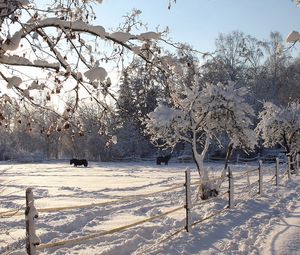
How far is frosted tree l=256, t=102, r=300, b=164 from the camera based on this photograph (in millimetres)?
29812

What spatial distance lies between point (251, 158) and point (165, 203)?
125 feet

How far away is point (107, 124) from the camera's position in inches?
250

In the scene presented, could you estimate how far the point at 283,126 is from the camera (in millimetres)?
29953

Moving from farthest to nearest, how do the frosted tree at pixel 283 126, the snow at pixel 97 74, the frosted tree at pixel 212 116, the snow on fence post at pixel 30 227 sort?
the frosted tree at pixel 283 126 → the frosted tree at pixel 212 116 → the snow on fence post at pixel 30 227 → the snow at pixel 97 74

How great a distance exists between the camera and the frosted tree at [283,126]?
97.8 ft

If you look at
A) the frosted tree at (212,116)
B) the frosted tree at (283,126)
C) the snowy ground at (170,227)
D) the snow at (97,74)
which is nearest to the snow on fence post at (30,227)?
the snowy ground at (170,227)

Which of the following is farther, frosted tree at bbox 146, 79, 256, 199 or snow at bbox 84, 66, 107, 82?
frosted tree at bbox 146, 79, 256, 199

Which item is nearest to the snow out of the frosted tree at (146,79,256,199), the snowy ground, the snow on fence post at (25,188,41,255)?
the snowy ground

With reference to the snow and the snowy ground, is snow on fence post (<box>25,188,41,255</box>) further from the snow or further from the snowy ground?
the snow

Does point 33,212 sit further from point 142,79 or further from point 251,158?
point 251,158

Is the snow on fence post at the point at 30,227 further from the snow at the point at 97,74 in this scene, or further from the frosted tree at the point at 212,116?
the frosted tree at the point at 212,116

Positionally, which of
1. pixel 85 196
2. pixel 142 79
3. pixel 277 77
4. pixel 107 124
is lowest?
pixel 85 196

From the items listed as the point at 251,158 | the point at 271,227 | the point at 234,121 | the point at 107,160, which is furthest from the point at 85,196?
the point at 107,160

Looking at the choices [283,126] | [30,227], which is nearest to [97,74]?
[30,227]
